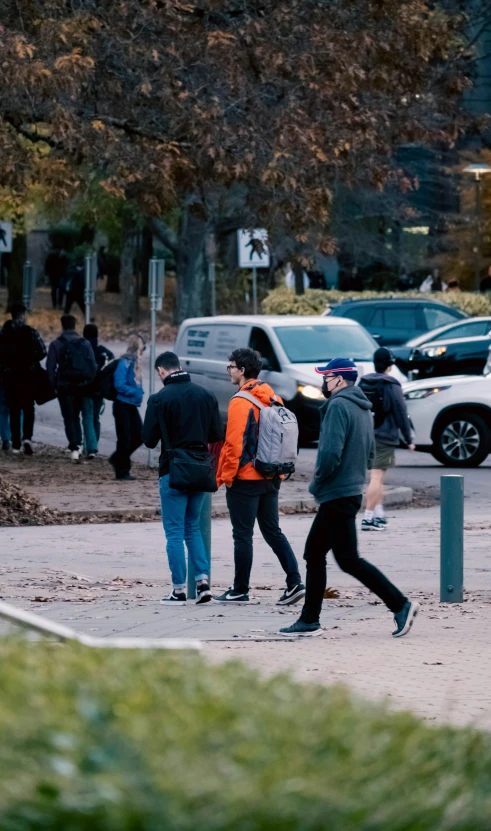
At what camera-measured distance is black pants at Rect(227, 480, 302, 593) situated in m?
10.6

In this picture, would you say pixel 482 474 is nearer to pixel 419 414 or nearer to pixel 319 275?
pixel 419 414

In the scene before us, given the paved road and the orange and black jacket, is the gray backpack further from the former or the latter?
the paved road

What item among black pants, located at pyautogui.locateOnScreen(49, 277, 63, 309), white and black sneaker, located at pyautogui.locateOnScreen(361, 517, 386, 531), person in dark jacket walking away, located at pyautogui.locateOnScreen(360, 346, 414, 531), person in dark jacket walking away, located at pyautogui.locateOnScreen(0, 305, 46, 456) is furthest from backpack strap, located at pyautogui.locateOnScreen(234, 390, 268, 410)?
black pants, located at pyautogui.locateOnScreen(49, 277, 63, 309)

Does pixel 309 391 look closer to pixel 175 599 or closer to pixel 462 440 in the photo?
pixel 462 440

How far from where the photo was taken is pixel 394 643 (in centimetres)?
902

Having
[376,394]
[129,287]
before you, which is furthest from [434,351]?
[129,287]

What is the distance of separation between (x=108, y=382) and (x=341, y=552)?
918 centimetres

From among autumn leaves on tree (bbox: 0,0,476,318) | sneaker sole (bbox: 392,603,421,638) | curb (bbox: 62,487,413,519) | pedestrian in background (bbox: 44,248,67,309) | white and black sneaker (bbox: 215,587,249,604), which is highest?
autumn leaves on tree (bbox: 0,0,476,318)

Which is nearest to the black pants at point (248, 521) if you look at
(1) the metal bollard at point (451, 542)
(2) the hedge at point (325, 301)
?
(1) the metal bollard at point (451, 542)

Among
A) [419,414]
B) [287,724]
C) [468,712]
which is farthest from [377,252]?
[287,724]

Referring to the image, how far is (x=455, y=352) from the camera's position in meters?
26.7

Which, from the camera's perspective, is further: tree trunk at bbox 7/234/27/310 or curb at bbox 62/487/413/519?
tree trunk at bbox 7/234/27/310

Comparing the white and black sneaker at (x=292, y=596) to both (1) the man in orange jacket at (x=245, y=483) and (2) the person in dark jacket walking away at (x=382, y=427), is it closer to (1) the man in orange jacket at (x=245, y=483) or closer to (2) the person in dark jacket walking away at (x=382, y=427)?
(1) the man in orange jacket at (x=245, y=483)

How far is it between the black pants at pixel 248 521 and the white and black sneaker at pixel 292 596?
3 centimetres
